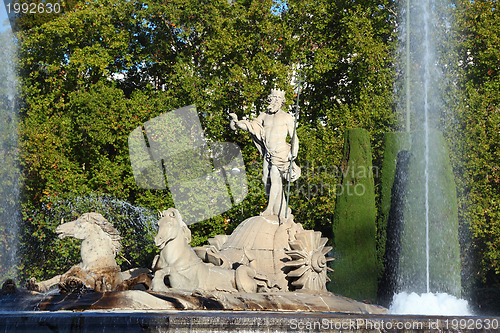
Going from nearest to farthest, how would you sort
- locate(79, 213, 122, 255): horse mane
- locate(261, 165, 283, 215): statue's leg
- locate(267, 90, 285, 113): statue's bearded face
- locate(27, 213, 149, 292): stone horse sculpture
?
locate(27, 213, 149, 292): stone horse sculpture
locate(79, 213, 122, 255): horse mane
locate(261, 165, 283, 215): statue's leg
locate(267, 90, 285, 113): statue's bearded face

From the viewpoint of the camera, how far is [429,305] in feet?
46.8

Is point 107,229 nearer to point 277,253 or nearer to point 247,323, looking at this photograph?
point 277,253

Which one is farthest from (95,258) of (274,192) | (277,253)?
(274,192)

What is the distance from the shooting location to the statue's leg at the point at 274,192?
12.9 metres

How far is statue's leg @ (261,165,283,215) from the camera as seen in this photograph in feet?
42.3

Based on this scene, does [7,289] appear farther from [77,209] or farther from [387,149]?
[387,149]

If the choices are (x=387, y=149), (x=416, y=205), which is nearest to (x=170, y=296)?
(x=416, y=205)

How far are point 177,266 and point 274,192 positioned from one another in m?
3.54

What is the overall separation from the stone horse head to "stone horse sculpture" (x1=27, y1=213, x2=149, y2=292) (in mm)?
862

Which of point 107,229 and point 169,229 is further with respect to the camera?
point 107,229

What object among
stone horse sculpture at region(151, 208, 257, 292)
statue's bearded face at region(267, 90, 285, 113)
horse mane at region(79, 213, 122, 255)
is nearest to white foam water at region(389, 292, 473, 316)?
statue's bearded face at region(267, 90, 285, 113)

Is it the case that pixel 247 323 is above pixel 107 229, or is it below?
below

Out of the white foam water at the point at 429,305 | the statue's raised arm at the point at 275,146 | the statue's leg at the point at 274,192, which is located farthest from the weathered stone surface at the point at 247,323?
the white foam water at the point at 429,305

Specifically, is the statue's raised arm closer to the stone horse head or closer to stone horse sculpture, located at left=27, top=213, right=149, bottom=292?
the stone horse head
